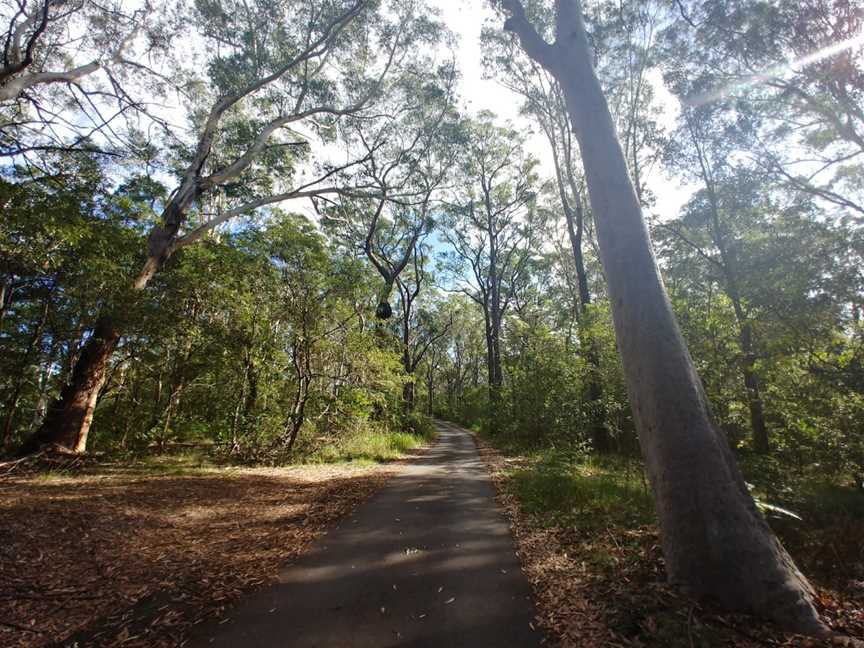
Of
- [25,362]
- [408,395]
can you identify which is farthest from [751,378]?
[25,362]

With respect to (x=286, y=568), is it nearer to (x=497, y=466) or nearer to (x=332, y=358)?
(x=497, y=466)

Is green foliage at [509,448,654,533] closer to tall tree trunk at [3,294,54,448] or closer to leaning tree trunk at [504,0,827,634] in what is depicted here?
leaning tree trunk at [504,0,827,634]

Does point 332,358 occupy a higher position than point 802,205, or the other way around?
point 802,205

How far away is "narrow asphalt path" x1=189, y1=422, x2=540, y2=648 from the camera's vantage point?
2.40 meters

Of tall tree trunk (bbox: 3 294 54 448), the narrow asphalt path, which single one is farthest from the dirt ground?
tall tree trunk (bbox: 3 294 54 448)

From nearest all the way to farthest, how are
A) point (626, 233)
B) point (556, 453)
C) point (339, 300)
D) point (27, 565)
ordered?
point (27, 565), point (626, 233), point (556, 453), point (339, 300)

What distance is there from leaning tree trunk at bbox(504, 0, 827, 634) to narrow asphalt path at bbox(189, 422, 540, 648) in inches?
→ 52.4

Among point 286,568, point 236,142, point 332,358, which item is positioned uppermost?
point 236,142

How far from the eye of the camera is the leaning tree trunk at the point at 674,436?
2393 millimetres

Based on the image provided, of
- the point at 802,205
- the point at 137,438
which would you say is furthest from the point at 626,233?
the point at 137,438

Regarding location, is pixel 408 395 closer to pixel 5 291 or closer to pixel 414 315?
pixel 414 315

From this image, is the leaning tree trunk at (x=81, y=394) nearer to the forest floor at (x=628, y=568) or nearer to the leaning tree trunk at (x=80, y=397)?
the leaning tree trunk at (x=80, y=397)

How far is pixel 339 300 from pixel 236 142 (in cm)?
827

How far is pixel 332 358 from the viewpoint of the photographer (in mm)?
11031
